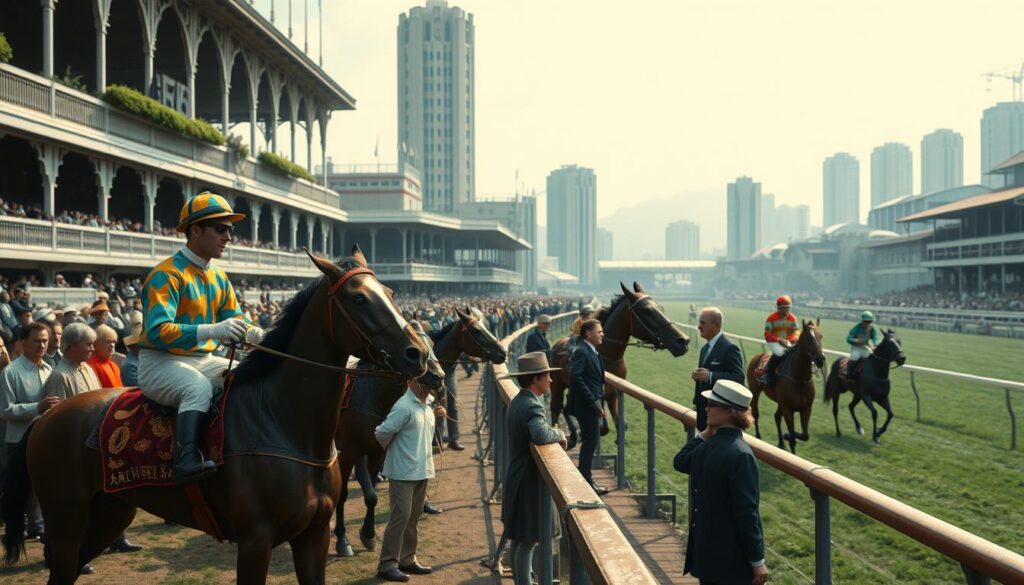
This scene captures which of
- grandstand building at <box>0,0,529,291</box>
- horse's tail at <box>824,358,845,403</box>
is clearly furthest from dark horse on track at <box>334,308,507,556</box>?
grandstand building at <box>0,0,529,291</box>

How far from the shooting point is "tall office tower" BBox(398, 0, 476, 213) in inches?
4761

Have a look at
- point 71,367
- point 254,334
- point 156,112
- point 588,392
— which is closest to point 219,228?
point 254,334

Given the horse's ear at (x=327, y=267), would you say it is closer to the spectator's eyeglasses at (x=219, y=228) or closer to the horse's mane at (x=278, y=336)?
the horse's mane at (x=278, y=336)

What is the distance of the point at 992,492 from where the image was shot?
27.5 ft

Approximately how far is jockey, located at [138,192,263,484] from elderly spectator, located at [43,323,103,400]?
2127mm

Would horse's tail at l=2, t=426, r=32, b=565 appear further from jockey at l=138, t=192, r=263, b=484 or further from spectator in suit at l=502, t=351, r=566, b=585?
spectator in suit at l=502, t=351, r=566, b=585

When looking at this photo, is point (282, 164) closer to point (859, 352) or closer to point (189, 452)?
point (859, 352)

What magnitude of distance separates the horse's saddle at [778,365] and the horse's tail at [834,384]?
5.10ft

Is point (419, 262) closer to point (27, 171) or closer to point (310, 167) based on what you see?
point (310, 167)

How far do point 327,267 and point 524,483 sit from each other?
1.82 metres

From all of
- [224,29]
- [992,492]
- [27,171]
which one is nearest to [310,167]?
[224,29]

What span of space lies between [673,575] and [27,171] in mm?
25132

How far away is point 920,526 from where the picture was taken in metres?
2.92

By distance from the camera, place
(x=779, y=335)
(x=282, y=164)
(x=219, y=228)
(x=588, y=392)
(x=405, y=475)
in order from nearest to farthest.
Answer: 1. (x=219, y=228)
2. (x=405, y=475)
3. (x=588, y=392)
4. (x=779, y=335)
5. (x=282, y=164)
